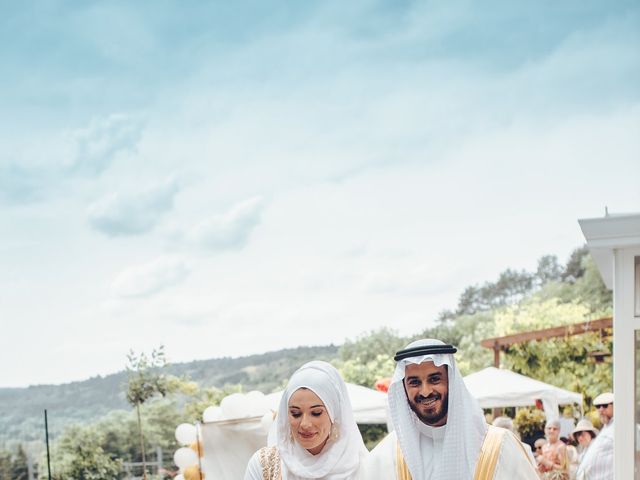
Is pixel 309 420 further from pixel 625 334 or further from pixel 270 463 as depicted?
pixel 625 334

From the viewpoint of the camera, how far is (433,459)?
11.3ft

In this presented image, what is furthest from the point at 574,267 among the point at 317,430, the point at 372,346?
the point at 317,430

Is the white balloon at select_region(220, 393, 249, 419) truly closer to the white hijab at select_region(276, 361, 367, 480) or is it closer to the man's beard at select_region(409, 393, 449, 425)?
the white hijab at select_region(276, 361, 367, 480)

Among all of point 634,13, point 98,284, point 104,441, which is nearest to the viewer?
point 104,441

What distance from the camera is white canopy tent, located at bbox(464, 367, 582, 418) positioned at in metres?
10.8

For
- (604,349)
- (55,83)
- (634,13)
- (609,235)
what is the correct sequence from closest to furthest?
(609,235)
(604,349)
(55,83)
(634,13)

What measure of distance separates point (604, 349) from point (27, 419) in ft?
56.2

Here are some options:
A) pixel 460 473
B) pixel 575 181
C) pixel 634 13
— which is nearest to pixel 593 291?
pixel 575 181

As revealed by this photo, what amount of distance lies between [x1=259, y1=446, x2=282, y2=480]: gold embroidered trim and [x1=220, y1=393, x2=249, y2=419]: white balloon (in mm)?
4362

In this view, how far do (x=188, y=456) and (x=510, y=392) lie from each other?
402 centimetres

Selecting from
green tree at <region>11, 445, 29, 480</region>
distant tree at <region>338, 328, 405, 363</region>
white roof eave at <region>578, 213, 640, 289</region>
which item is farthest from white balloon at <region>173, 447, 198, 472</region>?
distant tree at <region>338, 328, 405, 363</region>

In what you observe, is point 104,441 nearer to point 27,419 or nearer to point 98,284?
point 27,419

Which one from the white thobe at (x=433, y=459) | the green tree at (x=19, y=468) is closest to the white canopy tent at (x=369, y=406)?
the white thobe at (x=433, y=459)

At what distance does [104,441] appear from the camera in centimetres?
2028
